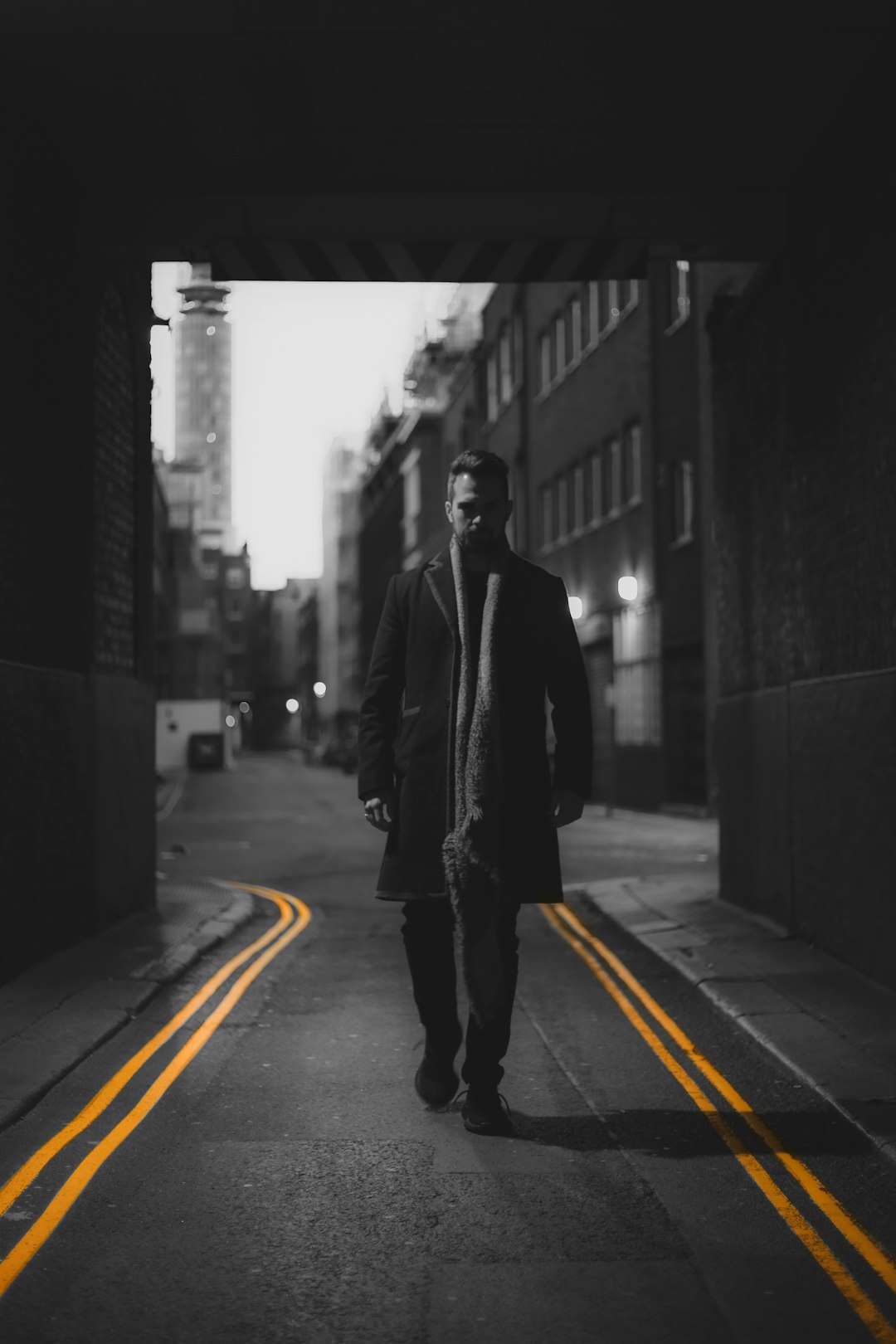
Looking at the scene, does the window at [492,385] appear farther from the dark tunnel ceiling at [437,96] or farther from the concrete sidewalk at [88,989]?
the dark tunnel ceiling at [437,96]

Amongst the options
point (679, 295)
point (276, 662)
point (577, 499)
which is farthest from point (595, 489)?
point (276, 662)

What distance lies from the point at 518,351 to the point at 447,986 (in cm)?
3595

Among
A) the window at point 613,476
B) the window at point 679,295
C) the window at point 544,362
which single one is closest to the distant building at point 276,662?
the window at point 544,362

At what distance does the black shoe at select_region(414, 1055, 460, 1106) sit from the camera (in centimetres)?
610

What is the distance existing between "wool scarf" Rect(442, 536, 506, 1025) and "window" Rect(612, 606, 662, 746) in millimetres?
24191

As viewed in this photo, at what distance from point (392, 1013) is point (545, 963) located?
2.12 m

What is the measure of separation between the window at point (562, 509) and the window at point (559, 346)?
7.73ft

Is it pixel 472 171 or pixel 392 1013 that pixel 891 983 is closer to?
pixel 392 1013

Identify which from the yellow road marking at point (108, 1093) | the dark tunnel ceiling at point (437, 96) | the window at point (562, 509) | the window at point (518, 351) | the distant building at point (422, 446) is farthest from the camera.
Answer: the distant building at point (422, 446)

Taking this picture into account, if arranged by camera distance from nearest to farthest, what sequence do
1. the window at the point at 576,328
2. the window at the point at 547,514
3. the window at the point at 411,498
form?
1. the window at the point at 576,328
2. the window at the point at 547,514
3. the window at the point at 411,498

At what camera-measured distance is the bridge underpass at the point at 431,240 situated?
8320 millimetres

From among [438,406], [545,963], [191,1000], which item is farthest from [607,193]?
[438,406]

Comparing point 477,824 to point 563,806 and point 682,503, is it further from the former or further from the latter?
point 682,503

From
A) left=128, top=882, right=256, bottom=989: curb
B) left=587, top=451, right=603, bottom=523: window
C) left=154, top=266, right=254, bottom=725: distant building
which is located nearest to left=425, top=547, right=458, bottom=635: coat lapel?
left=128, top=882, right=256, bottom=989: curb
